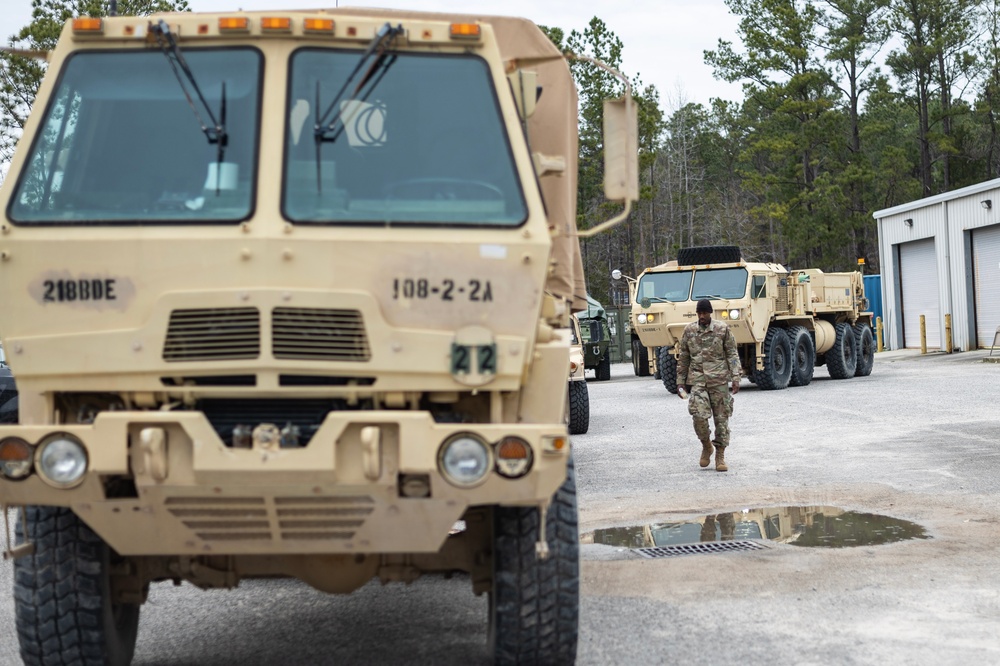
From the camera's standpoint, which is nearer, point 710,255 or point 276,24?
point 276,24

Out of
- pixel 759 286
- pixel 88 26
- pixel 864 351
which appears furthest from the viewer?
pixel 864 351

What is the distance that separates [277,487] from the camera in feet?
15.2

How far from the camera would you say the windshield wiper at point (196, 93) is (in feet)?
16.4

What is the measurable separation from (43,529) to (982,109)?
5334 centimetres

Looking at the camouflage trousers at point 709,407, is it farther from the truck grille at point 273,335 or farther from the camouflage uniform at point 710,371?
the truck grille at point 273,335

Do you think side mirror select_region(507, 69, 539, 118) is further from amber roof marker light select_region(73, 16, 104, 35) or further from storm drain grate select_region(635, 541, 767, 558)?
storm drain grate select_region(635, 541, 767, 558)

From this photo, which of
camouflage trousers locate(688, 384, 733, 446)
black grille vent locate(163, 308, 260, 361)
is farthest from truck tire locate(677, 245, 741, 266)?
black grille vent locate(163, 308, 260, 361)

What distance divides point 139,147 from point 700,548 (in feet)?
15.8

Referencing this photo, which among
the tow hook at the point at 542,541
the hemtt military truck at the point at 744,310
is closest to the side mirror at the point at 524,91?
the tow hook at the point at 542,541

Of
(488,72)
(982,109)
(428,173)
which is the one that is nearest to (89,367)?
(428,173)

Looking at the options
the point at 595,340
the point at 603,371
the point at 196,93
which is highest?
the point at 196,93

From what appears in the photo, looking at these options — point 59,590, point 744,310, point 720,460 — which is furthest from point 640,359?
point 59,590

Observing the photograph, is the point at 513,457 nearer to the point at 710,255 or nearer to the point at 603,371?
the point at 710,255

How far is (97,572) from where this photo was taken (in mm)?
5105
